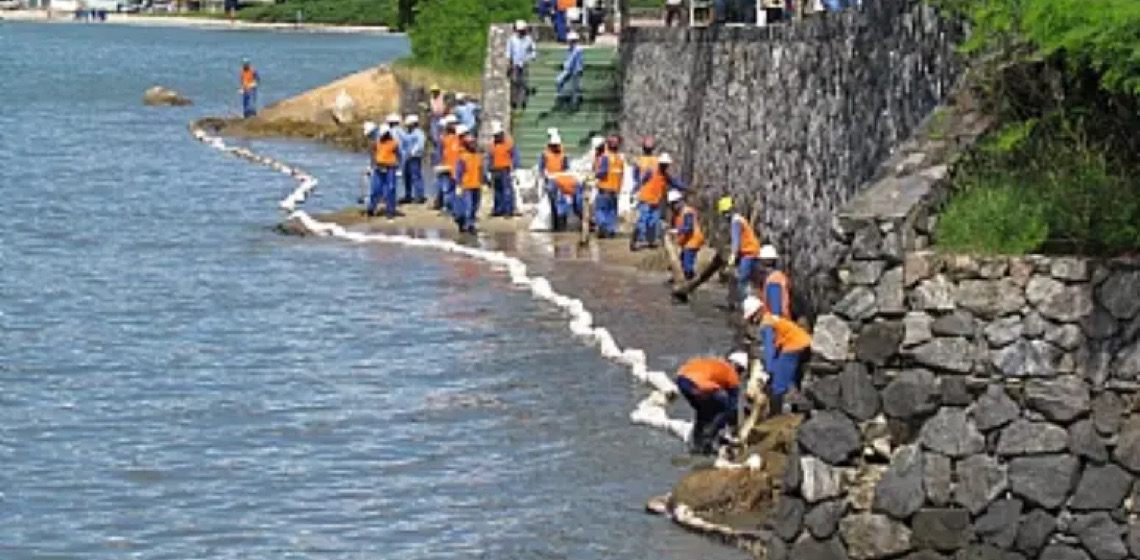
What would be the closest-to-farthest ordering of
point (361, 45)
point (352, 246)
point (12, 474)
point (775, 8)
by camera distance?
point (12, 474) → point (775, 8) → point (352, 246) → point (361, 45)

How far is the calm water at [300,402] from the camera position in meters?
21.6

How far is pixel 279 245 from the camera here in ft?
134

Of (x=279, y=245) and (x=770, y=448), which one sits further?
(x=279, y=245)

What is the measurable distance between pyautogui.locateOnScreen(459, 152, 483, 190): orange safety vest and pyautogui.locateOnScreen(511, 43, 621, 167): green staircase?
614 centimetres

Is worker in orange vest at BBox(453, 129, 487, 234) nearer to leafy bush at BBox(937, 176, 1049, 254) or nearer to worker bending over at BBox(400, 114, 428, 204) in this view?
worker bending over at BBox(400, 114, 428, 204)

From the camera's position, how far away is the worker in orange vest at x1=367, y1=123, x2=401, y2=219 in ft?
132

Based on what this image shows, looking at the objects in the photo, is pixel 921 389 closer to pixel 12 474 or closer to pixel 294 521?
pixel 294 521

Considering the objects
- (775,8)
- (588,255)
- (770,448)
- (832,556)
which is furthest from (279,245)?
(832,556)

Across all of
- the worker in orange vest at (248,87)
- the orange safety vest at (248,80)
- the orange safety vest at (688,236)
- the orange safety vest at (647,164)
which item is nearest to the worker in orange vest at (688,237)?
the orange safety vest at (688,236)

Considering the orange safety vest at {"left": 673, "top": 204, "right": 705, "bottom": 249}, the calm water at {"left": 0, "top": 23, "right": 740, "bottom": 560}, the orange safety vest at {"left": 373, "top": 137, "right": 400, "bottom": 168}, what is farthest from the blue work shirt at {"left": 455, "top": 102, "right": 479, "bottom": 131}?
the orange safety vest at {"left": 673, "top": 204, "right": 705, "bottom": 249}

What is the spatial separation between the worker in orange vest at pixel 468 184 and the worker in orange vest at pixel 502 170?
1.04 feet

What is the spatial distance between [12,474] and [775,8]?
15.2 metres

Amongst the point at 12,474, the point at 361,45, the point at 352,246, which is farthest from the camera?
the point at 361,45

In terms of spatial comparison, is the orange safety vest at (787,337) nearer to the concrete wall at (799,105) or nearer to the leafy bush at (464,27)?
the concrete wall at (799,105)
